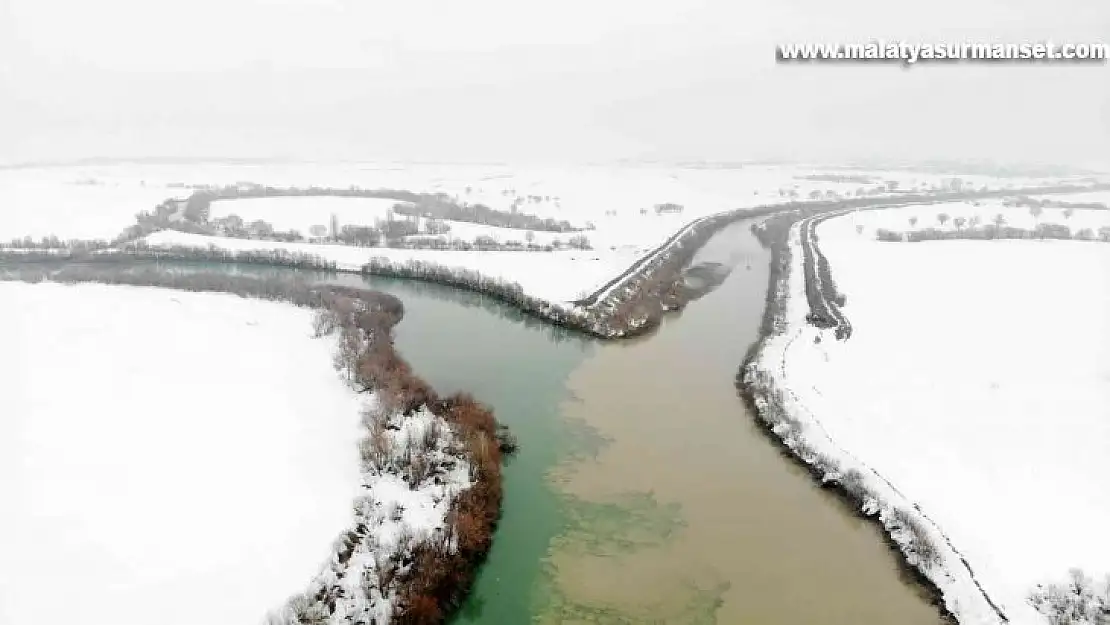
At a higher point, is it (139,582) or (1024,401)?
(1024,401)

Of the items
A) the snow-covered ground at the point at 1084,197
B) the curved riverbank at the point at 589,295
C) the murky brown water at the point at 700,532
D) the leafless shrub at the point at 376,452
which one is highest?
the snow-covered ground at the point at 1084,197

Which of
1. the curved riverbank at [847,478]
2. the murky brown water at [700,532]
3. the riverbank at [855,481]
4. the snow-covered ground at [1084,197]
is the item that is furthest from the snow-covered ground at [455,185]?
the murky brown water at [700,532]

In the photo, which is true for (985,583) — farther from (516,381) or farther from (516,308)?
(516,308)

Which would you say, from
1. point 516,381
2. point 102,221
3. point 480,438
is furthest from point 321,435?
point 102,221

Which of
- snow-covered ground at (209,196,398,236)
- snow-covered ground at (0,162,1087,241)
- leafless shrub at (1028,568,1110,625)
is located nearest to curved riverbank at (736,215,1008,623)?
leafless shrub at (1028,568,1110,625)

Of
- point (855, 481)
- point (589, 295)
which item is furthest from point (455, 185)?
point (855, 481)

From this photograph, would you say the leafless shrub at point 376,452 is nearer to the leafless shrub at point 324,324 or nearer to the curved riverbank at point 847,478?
the leafless shrub at point 324,324
